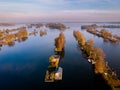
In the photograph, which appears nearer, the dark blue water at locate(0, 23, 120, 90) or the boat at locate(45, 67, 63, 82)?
the dark blue water at locate(0, 23, 120, 90)

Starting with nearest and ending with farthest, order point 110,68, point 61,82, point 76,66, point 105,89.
Answer: point 105,89
point 61,82
point 110,68
point 76,66

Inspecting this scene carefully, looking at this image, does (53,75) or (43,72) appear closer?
(53,75)

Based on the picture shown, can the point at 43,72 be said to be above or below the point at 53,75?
below

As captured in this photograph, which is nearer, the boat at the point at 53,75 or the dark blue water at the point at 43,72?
the dark blue water at the point at 43,72

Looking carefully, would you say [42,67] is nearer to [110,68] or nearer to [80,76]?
[80,76]

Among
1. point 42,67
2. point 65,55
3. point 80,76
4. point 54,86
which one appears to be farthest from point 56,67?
point 65,55

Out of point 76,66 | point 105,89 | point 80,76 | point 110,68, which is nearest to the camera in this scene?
point 105,89

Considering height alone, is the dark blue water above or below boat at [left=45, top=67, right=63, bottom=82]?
below

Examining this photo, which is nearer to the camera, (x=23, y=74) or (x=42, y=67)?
(x=23, y=74)

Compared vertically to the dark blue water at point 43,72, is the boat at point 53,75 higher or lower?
higher

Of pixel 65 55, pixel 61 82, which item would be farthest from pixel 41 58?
pixel 61 82
